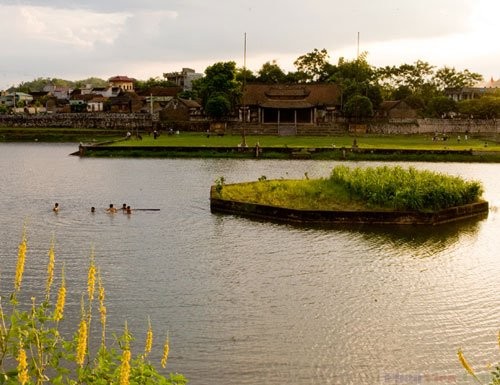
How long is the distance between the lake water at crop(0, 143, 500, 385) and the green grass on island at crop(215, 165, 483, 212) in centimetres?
201

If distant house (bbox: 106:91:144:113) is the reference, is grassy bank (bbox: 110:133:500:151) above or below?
below

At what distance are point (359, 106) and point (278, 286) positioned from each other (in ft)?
267

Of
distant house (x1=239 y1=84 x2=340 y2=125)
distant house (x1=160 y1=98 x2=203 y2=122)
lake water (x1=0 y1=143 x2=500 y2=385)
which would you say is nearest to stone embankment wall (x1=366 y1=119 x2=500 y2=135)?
distant house (x1=239 y1=84 x2=340 y2=125)

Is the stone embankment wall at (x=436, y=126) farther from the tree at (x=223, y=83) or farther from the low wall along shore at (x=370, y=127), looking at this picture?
the tree at (x=223, y=83)

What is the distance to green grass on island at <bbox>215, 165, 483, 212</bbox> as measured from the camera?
37688 mm

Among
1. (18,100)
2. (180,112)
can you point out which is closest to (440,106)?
(180,112)

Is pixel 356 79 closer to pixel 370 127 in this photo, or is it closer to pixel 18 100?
pixel 370 127

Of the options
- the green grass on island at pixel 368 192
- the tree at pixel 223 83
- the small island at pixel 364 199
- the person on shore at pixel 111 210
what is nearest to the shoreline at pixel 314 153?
the green grass on island at pixel 368 192

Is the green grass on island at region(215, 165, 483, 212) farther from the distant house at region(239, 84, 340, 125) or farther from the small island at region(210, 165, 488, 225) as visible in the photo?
the distant house at region(239, 84, 340, 125)

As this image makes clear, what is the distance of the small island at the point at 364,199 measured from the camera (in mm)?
36719

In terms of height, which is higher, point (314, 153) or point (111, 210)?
point (314, 153)

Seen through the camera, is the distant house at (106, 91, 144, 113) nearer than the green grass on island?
No

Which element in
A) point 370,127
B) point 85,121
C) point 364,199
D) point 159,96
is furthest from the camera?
Answer: point 159,96

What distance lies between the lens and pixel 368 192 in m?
38.8
